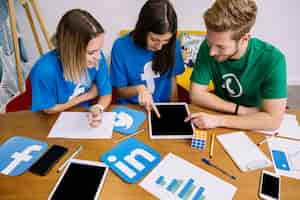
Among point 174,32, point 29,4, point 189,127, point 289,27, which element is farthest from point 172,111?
point 289,27

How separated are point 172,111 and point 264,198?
0.49 m

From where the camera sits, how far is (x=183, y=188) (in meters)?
0.73

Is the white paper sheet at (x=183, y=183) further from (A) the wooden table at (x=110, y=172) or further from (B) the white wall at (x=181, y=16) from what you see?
(B) the white wall at (x=181, y=16)

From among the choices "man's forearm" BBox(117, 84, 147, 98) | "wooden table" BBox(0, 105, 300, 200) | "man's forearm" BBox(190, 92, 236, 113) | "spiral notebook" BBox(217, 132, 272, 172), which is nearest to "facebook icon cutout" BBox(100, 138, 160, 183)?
"wooden table" BBox(0, 105, 300, 200)

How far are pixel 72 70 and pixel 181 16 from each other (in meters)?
1.60

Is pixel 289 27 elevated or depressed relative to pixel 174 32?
depressed

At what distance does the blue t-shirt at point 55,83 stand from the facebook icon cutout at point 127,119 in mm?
219

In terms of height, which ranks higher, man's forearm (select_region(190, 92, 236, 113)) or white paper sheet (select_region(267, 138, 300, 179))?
man's forearm (select_region(190, 92, 236, 113))

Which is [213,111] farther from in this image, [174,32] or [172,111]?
[174,32]

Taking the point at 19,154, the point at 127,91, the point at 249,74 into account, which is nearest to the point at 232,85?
the point at 249,74

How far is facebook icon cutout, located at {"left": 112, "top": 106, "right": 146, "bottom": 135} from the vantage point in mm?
957

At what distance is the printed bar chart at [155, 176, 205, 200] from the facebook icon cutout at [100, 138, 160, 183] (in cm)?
7

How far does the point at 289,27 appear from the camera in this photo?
2502 millimetres

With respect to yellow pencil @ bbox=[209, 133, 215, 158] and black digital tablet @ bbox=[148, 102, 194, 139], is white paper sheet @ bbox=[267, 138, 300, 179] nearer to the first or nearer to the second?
yellow pencil @ bbox=[209, 133, 215, 158]
